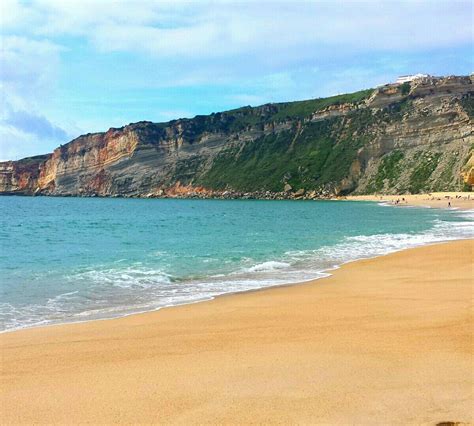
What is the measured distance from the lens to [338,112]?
517 ft

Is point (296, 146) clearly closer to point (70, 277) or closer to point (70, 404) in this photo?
point (70, 277)

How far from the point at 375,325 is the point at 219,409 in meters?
4.91

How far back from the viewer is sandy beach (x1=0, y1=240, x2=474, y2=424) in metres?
5.89

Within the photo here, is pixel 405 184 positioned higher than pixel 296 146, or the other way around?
pixel 296 146

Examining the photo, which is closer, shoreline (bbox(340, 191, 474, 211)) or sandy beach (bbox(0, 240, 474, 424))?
sandy beach (bbox(0, 240, 474, 424))

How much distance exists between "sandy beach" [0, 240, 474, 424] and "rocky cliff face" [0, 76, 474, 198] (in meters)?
107

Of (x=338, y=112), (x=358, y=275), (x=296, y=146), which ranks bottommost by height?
(x=358, y=275)

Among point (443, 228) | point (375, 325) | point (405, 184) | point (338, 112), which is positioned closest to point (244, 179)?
point (338, 112)

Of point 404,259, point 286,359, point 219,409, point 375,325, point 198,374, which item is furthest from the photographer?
point 404,259

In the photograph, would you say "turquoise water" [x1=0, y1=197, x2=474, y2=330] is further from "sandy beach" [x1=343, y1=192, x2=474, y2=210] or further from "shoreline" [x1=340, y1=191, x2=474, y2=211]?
"shoreline" [x1=340, y1=191, x2=474, y2=211]

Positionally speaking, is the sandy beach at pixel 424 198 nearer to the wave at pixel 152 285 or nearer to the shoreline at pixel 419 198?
the shoreline at pixel 419 198

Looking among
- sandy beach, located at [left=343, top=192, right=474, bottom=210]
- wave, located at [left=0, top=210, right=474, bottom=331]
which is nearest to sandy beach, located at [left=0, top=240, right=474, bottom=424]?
wave, located at [left=0, top=210, right=474, bottom=331]

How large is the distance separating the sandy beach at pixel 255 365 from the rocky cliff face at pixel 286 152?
107 m

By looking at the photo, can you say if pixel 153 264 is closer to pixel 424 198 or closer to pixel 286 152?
pixel 424 198
